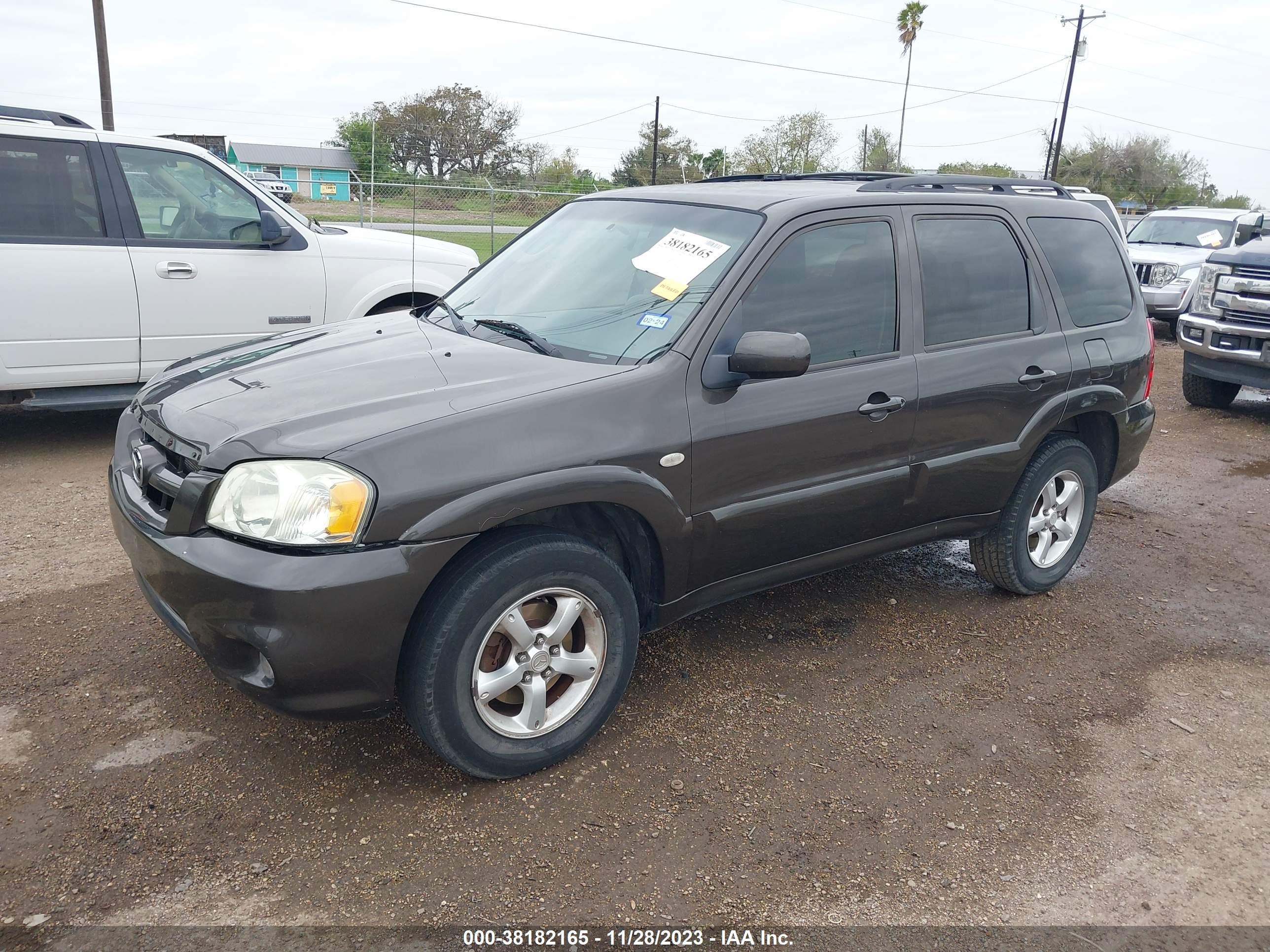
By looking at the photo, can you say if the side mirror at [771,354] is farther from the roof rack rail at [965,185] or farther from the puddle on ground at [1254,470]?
the puddle on ground at [1254,470]

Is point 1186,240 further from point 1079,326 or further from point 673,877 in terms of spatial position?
point 673,877

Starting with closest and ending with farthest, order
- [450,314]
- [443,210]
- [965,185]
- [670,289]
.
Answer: [670,289], [450,314], [965,185], [443,210]

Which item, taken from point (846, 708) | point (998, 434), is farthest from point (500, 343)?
point (998, 434)

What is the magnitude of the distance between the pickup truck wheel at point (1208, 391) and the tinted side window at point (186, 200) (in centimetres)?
845

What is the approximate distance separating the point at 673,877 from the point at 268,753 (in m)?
1.37

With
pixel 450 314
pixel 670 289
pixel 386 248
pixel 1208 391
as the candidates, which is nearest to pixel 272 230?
pixel 386 248

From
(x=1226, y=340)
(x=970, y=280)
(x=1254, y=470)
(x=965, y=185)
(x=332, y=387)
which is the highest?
(x=965, y=185)

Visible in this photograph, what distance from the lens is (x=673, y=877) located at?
102 inches

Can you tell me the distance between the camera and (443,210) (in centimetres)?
1883

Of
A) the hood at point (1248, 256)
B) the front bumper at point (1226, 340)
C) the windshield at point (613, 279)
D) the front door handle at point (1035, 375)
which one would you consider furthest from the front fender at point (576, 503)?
the hood at point (1248, 256)

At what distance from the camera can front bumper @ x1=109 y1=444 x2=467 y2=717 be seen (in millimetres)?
2488

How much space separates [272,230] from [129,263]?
0.90 meters

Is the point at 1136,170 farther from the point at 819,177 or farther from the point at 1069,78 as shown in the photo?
the point at 819,177

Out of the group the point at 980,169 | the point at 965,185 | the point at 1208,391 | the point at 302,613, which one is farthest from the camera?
the point at 980,169
